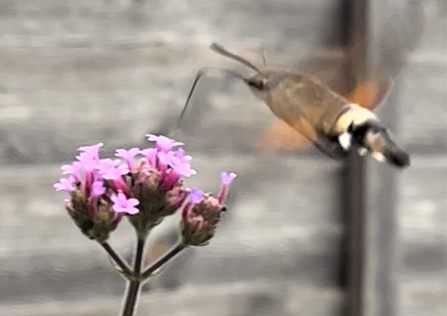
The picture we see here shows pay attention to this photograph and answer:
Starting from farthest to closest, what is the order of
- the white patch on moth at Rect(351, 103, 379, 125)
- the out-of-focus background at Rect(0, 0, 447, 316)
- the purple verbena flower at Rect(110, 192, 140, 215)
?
the out-of-focus background at Rect(0, 0, 447, 316), the white patch on moth at Rect(351, 103, 379, 125), the purple verbena flower at Rect(110, 192, 140, 215)

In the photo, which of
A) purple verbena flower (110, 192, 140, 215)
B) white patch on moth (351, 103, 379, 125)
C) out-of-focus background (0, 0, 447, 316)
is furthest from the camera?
out-of-focus background (0, 0, 447, 316)

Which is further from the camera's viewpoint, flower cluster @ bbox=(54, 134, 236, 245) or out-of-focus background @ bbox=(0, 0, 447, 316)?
out-of-focus background @ bbox=(0, 0, 447, 316)

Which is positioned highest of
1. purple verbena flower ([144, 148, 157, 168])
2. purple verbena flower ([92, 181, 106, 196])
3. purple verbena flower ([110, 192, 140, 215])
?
purple verbena flower ([144, 148, 157, 168])

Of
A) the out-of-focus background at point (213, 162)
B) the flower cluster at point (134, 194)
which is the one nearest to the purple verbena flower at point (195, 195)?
the flower cluster at point (134, 194)

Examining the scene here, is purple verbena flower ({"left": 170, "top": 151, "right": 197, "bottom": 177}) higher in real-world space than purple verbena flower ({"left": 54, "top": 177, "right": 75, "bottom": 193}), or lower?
higher

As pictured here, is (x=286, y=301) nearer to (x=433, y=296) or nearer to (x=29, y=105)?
(x=433, y=296)

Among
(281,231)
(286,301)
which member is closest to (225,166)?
(281,231)

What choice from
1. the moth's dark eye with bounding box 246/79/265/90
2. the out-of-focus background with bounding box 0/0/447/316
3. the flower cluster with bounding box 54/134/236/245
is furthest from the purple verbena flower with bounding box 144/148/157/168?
the out-of-focus background with bounding box 0/0/447/316

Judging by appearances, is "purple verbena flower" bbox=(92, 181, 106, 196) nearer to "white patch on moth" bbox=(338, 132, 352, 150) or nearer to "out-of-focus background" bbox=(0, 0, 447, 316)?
"white patch on moth" bbox=(338, 132, 352, 150)
